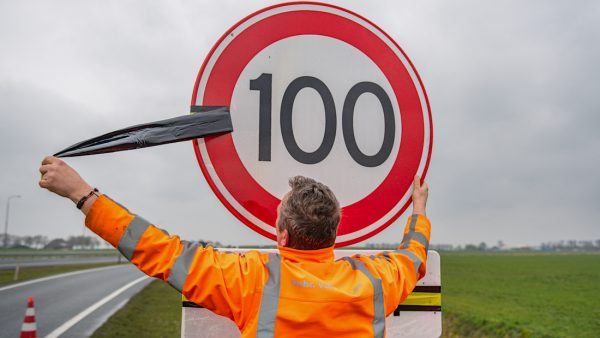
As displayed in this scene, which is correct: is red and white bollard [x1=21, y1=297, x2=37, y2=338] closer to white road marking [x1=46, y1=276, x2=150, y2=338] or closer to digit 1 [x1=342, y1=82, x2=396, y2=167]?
white road marking [x1=46, y1=276, x2=150, y2=338]

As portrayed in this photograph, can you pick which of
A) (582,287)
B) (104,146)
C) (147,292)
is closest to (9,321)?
(147,292)

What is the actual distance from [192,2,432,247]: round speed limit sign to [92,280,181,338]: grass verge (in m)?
9.08

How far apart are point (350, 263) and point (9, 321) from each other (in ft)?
41.4

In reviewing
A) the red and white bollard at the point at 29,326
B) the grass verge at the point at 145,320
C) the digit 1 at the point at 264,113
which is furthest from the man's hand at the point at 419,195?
the grass verge at the point at 145,320

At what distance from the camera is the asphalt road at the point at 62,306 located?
10.6 m

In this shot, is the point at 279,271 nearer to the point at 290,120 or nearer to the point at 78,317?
the point at 290,120

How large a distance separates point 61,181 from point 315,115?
844mm

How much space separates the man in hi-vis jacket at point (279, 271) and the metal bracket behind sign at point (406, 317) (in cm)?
10

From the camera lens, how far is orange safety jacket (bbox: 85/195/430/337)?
133cm

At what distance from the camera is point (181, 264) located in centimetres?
134

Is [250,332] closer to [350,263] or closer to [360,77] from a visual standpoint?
[350,263]

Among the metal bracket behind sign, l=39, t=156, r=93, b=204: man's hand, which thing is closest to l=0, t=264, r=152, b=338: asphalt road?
the metal bracket behind sign

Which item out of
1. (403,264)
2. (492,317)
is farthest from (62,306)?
(403,264)

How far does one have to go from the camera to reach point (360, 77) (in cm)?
177
